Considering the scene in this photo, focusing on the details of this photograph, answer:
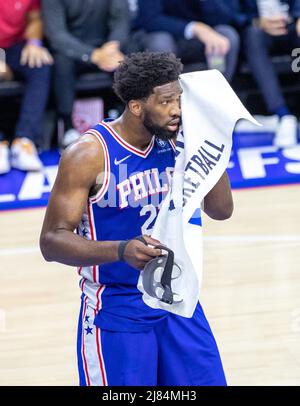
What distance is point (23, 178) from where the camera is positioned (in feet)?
27.0

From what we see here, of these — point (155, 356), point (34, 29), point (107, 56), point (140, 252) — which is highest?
point (34, 29)

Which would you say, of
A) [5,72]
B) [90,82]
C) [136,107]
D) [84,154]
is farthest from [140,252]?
[90,82]

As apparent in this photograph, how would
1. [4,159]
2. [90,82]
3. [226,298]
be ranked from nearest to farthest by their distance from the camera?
[226,298], [4,159], [90,82]

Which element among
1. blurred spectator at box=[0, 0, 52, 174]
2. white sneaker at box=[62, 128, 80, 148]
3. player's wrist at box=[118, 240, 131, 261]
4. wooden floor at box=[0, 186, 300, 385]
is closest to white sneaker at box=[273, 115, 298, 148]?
wooden floor at box=[0, 186, 300, 385]

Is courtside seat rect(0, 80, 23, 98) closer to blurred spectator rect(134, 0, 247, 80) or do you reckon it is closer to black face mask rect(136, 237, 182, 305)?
blurred spectator rect(134, 0, 247, 80)

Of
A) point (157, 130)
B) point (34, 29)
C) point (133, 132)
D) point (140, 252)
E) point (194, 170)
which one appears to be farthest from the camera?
point (34, 29)

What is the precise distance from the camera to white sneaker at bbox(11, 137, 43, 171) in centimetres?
823

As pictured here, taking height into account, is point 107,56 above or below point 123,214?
above

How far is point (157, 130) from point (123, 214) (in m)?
0.34

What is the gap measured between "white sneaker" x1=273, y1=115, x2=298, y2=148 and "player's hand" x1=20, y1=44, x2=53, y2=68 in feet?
6.70

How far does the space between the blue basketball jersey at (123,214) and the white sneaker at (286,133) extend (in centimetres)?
491

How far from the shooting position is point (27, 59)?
8484 millimetres

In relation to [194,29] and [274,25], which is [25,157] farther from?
[274,25]

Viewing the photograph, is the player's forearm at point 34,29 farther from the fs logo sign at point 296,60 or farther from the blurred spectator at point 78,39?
the fs logo sign at point 296,60
